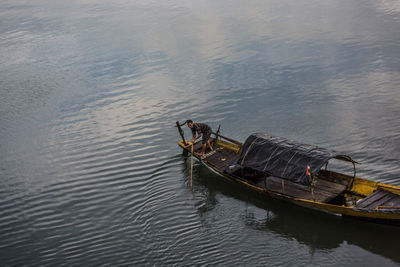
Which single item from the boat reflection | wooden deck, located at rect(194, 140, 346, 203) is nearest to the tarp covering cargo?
wooden deck, located at rect(194, 140, 346, 203)

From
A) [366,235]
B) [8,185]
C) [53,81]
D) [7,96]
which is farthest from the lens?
[53,81]

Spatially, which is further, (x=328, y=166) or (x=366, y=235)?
(x=328, y=166)

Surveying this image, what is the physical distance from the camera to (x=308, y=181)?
15945 mm

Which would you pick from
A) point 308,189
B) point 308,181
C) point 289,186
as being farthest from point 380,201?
point 289,186

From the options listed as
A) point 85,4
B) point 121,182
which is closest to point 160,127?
point 121,182

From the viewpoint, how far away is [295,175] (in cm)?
1641

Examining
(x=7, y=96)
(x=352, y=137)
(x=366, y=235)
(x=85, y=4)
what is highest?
(x=85, y=4)

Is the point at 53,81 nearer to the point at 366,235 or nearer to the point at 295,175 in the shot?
the point at 295,175

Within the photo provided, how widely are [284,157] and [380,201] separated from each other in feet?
13.6

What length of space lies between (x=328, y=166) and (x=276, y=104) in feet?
29.0

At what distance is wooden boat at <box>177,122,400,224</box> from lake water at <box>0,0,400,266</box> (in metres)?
0.78

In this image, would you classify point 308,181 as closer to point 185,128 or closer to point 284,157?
point 284,157

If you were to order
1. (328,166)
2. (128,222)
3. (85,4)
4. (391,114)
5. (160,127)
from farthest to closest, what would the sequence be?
(85,4)
(160,127)
(391,114)
(328,166)
(128,222)

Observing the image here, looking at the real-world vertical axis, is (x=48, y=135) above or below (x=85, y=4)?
below
